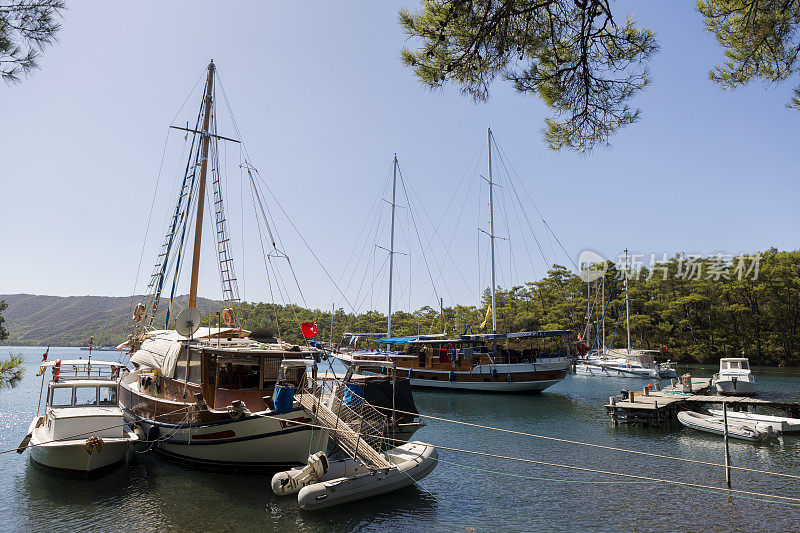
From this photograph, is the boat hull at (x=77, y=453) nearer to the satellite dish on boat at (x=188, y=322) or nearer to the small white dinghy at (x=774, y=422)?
the satellite dish on boat at (x=188, y=322)

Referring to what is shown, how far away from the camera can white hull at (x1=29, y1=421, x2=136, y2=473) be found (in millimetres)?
14258

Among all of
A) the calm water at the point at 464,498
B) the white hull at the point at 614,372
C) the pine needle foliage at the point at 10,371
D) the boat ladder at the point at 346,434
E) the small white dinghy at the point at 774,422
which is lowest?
the white hull at the point at 614,372

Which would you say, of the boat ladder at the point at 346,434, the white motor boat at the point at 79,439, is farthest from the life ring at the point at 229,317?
the boat ladder at the point at 346,434

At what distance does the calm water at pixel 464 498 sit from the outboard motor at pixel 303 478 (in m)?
0.53

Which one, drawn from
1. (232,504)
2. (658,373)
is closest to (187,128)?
(232,504)

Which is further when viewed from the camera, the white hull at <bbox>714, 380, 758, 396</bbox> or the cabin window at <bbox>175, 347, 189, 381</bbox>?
the white hull at <bbox>714, 380, 758, 396</bbox>

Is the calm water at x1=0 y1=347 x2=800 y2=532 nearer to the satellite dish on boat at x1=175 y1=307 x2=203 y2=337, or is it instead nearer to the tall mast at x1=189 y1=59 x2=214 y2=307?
the satellite dish on boat at x1=175 y1=307 x2=203 y2=337

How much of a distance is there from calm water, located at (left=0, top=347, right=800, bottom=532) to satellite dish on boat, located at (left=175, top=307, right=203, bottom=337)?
4685 millimetres

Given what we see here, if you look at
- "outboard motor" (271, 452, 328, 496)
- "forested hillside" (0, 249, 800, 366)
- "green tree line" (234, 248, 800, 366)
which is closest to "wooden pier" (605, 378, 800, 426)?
"outboard motor" (271, 452, 328, 496)

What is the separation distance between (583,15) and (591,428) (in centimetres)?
2246

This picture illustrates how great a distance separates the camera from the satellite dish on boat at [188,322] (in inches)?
638

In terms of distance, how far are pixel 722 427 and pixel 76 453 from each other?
86.7 feet

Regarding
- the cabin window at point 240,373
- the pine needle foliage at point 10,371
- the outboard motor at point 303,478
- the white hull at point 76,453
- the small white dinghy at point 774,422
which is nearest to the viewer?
the pine needle foliage at point 10,371

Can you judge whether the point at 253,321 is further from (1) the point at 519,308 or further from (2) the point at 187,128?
(2) the point at 187,128
